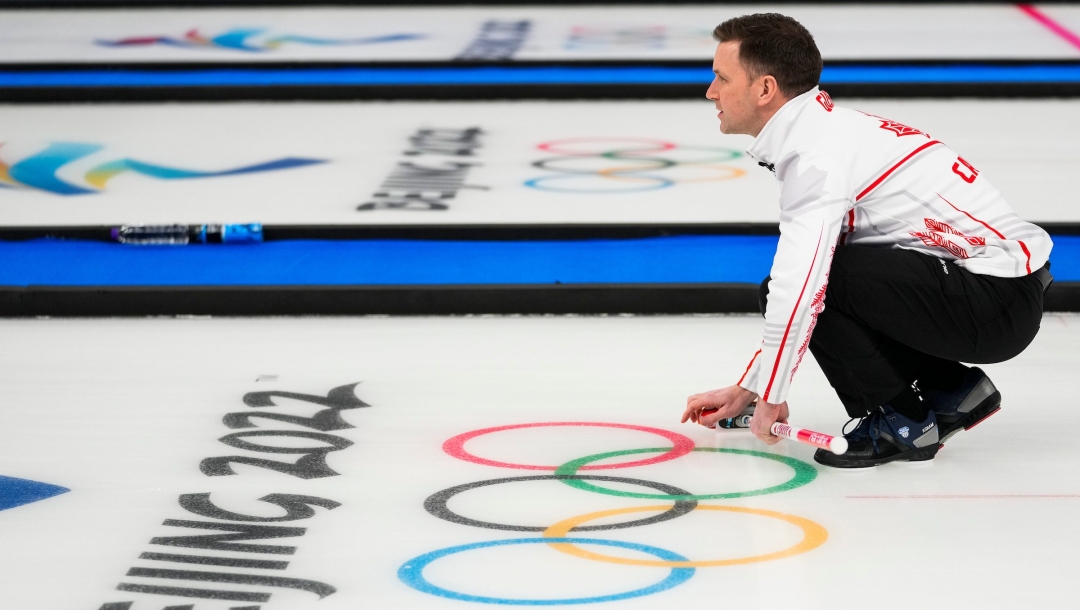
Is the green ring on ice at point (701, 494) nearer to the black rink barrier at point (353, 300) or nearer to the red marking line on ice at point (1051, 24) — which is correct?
the black rink barrier at point (353, 300)

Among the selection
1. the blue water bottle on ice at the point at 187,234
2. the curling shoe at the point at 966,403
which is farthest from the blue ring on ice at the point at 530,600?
the blue water bottle on ice at the point at 187,234

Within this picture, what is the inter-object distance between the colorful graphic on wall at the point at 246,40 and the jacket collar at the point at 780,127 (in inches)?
162

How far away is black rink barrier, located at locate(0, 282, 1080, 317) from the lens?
8.19 ft

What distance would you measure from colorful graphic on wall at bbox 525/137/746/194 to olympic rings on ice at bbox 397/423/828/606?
1542 millimetres

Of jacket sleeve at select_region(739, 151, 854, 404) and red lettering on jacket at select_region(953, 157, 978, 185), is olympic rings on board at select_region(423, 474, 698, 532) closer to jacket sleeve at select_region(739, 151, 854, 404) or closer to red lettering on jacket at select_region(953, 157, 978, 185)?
jacket sleeve at select_region(739, 151, 854, 404)

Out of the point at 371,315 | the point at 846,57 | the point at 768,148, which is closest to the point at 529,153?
the point at 371,315

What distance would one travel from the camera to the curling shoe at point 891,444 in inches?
66.0

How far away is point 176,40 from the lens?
5.63 meters

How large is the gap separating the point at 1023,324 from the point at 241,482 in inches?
38.8

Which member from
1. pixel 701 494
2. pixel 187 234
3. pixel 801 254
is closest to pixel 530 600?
pixel 701 494

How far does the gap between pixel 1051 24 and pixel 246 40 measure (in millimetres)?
3521

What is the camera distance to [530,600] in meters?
1.31

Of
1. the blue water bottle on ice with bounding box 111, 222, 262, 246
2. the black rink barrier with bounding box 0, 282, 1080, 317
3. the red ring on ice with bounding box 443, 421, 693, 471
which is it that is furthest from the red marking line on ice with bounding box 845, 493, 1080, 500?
the blue water bottle on ice with bounding box 111, 222, 262, 246

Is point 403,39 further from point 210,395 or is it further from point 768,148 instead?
point 768,148
